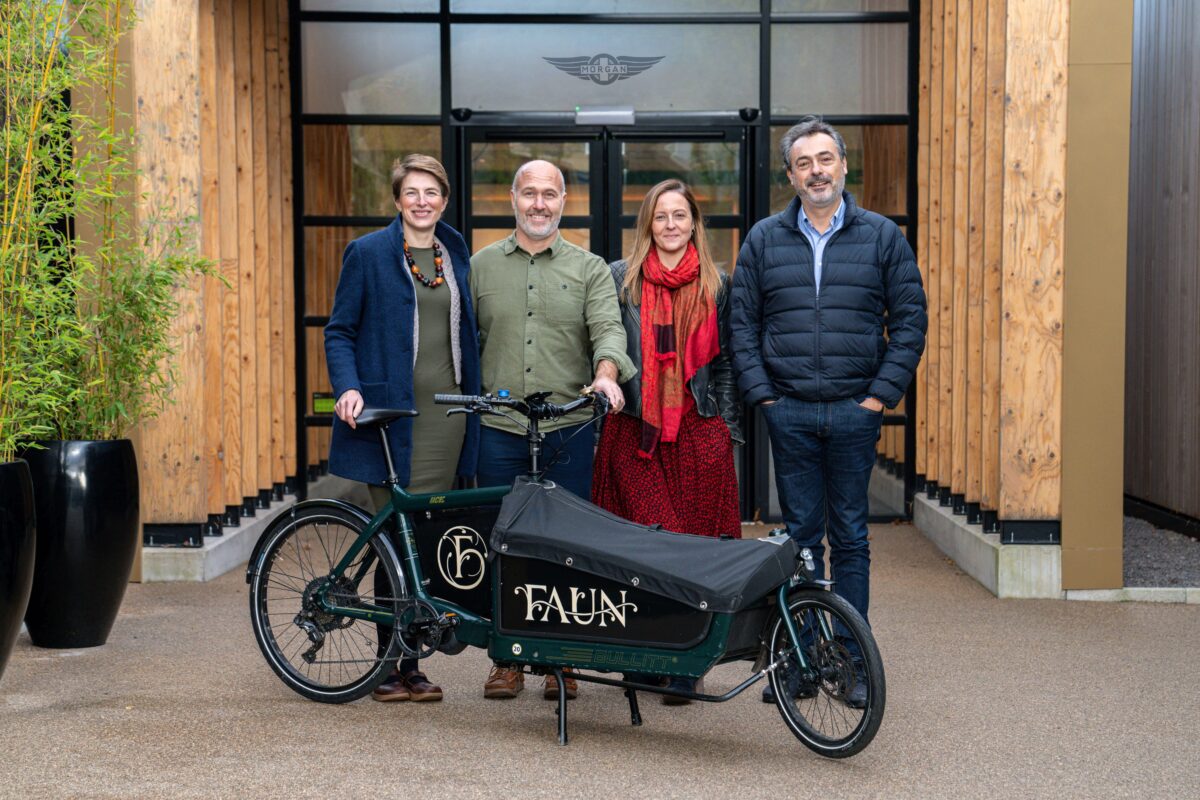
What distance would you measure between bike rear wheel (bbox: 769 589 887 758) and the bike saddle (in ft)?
4.22

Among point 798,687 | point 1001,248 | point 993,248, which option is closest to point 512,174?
point 993,248

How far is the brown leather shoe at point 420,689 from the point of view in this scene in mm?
4508

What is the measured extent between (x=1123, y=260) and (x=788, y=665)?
9.79ft

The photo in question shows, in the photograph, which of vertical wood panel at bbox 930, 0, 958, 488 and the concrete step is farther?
vertical wood panel at bbox 930, 0, 958, 488

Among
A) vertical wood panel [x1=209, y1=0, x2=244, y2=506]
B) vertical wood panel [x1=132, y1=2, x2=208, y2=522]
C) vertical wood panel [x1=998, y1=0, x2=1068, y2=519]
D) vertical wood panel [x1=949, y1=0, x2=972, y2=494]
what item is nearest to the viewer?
vertical wood panel [x1=998, y1=0, x2=1068, y2=519]

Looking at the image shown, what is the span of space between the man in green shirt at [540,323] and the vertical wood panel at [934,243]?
150 inches

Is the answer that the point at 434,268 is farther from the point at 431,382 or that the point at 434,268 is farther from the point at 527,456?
the point at 527,456

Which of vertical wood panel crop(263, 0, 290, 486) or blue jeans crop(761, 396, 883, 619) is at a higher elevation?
vertical wood panel crop(263, 0, 290, 486)

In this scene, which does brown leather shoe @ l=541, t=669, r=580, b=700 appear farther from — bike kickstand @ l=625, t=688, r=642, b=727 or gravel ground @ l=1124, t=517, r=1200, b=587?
gravel ground @ l=1124, t=517, r=1200, b=587

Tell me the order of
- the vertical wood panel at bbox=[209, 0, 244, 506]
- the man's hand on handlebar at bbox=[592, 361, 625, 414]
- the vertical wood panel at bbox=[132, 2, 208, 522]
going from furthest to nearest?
the vertical wood panel at bbox=[209, 0, 244, 506] < the vertical wood panel at bbox=[132, 2, 208, 522] < the man's hand on handlebar at bbox=[592, 361, 625, 414]

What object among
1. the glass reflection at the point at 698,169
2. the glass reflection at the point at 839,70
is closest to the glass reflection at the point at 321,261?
the glass reflection at the point at 698,169

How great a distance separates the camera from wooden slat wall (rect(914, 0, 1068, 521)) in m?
6.00

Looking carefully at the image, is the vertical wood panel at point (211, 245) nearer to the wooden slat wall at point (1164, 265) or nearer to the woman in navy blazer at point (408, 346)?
the woman in navy blazer at point (408, 346)

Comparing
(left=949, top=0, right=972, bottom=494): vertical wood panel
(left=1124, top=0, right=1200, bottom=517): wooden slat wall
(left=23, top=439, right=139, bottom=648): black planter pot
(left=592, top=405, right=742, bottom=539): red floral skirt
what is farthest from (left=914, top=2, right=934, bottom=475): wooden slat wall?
(left=23, top=439, right=139, bottom=648): black planter pot
